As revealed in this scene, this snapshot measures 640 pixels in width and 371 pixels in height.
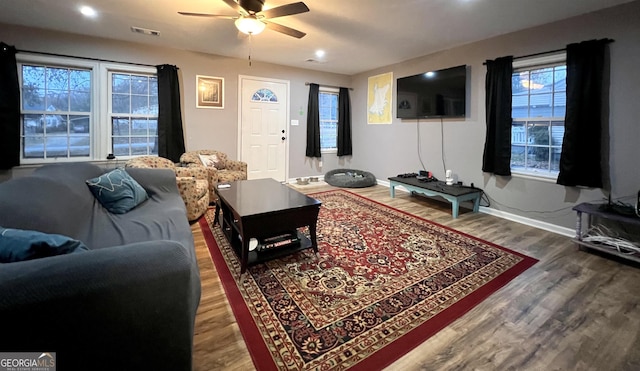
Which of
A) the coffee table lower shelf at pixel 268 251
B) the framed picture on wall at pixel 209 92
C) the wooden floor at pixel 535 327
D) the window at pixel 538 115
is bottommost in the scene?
the wooden floor at pixel 535 327

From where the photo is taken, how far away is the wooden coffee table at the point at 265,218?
2256 millimetres

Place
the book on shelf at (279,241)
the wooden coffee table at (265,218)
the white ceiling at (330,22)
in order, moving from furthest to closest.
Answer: the white ceiling at (330,22) → the book on shelf at (279,241) → the wooden coffee table at (265,218)

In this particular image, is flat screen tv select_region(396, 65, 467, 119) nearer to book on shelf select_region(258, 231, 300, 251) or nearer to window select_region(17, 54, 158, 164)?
book on shelf select_region(258, 231, 300, 251)

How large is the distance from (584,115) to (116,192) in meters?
4.61

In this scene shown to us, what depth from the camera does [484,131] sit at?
4.12m

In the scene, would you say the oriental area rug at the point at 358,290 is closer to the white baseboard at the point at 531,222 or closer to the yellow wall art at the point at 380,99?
the white baseboard at the point at 531,222

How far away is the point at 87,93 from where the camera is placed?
4312 mm

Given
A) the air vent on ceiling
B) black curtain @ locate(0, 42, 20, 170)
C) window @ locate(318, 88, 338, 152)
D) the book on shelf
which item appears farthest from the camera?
window @ locate(318, 88, 338, 152)

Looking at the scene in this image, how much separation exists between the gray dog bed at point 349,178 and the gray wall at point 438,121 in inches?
10.8

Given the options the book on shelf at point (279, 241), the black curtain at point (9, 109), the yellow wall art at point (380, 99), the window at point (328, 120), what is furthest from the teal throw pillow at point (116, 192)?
the yellow wall art at point (380, 99)

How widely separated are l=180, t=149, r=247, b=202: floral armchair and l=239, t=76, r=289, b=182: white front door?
2.52 ft

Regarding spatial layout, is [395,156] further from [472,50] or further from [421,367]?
[421,367]

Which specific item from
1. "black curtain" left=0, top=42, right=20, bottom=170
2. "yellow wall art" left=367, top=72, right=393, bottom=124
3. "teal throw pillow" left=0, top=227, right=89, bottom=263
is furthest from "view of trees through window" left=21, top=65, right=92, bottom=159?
"yellow wall art" left=367, top=72, right=393, bottom=124

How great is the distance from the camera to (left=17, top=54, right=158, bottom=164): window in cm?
404
